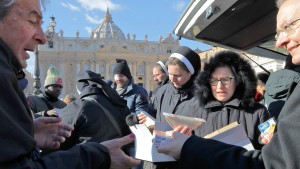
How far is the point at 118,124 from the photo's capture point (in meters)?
3.52

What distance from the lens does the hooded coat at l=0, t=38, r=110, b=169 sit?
1.32 meters

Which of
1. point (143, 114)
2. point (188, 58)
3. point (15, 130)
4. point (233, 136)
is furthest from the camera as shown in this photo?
point (188, 58)

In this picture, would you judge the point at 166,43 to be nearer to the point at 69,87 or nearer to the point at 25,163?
the point at 69,87

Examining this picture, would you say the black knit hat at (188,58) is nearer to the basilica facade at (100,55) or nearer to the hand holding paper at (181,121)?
the hand holding paper at (181,121)

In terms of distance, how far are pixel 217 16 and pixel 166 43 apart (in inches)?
3268

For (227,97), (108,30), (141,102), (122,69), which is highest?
(108,30)

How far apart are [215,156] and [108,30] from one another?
95.9m

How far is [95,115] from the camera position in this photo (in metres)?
3.34

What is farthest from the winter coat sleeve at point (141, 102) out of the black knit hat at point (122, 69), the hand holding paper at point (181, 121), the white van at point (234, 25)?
the hand holding paper at point (181, 121)

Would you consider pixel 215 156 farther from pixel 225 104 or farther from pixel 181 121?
pixel 225 104

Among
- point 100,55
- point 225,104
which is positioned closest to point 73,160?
point 225,104

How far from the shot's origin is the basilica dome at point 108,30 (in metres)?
93.4

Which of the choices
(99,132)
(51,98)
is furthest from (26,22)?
(51,98)

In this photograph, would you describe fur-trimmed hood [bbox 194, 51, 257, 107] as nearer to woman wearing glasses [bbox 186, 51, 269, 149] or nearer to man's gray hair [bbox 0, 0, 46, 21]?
woman wearing glasses [bbox 186, 51, 269, 149]
